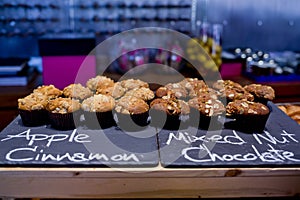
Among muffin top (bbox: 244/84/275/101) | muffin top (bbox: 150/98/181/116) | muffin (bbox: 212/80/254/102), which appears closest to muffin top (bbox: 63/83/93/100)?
muffin top (bbox: 150/98/181/116)

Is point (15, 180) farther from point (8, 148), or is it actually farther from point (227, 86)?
point (227, 86)

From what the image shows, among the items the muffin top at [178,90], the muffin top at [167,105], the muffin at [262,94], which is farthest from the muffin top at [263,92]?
the muffin top at [167,105]

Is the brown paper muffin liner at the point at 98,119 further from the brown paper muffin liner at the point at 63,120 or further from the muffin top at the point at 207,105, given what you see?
the muffin top at the point at 207,105

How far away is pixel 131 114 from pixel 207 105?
313mm

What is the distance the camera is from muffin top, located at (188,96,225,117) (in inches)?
55.7

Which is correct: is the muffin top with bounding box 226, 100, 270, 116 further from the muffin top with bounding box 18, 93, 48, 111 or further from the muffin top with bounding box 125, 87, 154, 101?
the muffin top with bounding box 18, 93, 48, 111

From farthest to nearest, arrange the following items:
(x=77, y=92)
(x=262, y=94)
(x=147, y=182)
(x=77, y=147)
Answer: (x=262, y=94) < (x=77, y=92) < (x=77, y=147) < (x=147, y=182)

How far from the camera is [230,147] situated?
1253mm

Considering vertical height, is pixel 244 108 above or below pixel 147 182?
above

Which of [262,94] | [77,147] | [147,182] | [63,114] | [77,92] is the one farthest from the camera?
[262,94]

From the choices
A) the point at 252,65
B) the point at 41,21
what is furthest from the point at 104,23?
the point at 252,65

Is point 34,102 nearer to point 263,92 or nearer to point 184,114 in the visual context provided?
point 184,114

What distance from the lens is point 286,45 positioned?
407cm

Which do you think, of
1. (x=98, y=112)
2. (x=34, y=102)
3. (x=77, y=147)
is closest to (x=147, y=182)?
(x=77, y=147)
